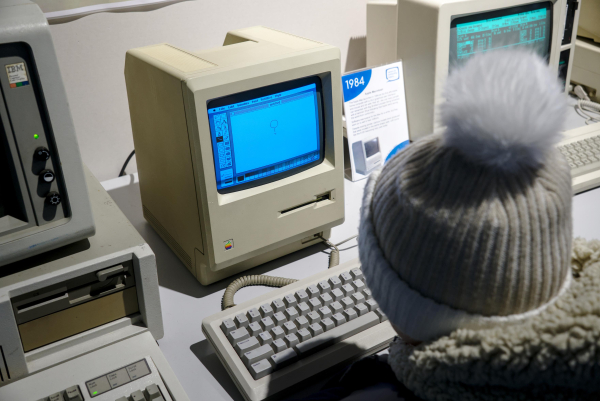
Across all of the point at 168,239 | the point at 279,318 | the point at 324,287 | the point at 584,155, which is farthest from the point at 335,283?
the point at 584,155

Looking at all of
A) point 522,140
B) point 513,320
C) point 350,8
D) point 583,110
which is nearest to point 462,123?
point 522,140

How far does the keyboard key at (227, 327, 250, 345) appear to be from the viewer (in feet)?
2.66

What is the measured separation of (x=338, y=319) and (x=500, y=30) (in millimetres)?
855

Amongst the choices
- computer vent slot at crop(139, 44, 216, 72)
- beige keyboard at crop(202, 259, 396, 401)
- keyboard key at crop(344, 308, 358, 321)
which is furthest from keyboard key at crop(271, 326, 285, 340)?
computer vent slot at crop(139, 44, 216, 72)

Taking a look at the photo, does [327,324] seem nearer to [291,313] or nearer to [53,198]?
[291,313]

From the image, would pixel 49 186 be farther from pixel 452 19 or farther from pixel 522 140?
pixel 452 19

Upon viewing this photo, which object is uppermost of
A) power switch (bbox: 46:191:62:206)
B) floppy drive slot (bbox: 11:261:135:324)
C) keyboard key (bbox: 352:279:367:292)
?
power switch (bbox: 46:191:62:206)

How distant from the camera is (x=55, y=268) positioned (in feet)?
2.51

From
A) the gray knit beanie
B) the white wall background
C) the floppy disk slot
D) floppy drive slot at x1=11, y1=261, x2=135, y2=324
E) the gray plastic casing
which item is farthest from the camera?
the white wall background

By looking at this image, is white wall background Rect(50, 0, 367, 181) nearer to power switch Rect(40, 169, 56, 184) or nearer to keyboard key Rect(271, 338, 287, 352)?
power switch Rect(40, 169, 56, 184)

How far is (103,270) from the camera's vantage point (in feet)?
2.61

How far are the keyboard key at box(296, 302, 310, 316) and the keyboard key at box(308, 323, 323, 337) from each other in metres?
0.03

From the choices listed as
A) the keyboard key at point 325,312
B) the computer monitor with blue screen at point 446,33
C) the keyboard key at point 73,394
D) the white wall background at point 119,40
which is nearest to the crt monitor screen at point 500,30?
the computer monitor with blue screen at point 446,33

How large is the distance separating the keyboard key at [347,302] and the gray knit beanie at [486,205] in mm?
362
